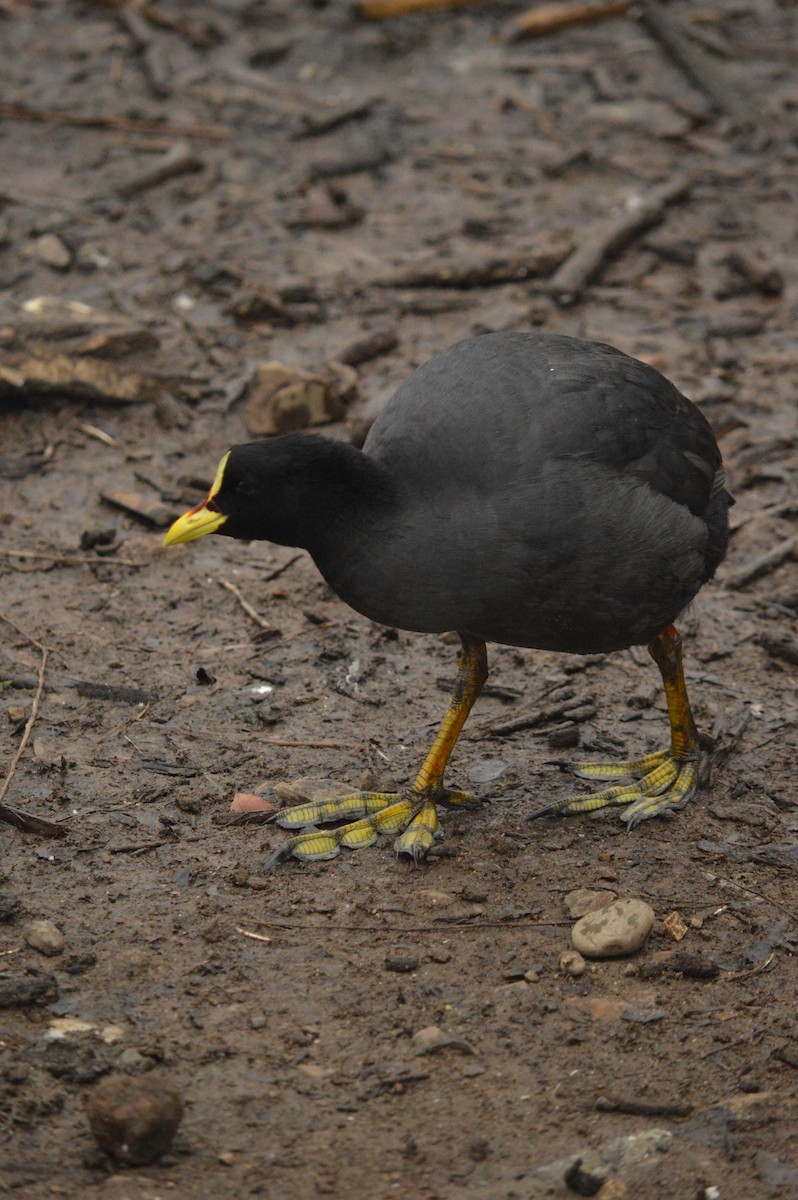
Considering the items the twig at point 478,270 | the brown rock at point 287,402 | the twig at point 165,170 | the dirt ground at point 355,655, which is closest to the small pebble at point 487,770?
the dirt ground at point 355,655

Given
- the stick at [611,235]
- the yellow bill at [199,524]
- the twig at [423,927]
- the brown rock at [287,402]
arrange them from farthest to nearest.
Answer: the stick at [611,235] → the brown rock at [287,402] → the yellow bill at [199,524] → the twig at [423,927]

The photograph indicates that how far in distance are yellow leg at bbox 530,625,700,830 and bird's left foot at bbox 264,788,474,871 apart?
422 millimetres

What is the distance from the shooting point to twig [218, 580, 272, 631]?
20.2 ft

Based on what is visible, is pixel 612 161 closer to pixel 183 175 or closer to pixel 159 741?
pixel 183 175

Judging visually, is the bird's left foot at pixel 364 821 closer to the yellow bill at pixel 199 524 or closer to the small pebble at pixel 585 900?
the small pebble at pixel 585 900

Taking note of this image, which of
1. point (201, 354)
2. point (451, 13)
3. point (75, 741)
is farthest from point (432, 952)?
point (451, 13)

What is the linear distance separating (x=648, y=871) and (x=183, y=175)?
6876mm

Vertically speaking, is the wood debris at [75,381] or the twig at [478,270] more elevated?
the wood debris at [75,381]

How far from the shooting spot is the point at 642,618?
4.75m

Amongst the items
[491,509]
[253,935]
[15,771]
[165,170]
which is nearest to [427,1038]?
[253,935]

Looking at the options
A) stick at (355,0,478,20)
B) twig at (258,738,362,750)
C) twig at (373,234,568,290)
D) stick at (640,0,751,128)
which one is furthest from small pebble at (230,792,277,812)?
stick at (355,0,478,20)

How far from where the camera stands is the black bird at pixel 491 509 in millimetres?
4406

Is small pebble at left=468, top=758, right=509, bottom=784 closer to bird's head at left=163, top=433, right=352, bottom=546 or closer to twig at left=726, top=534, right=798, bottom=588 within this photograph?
bird's head at left=163, top=433, right=352, bottom=546

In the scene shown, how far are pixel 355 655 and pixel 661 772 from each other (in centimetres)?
144
